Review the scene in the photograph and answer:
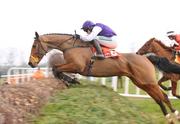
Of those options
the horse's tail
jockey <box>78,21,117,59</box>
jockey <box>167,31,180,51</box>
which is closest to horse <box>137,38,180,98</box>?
jockey <box>167,31,180,51</box>

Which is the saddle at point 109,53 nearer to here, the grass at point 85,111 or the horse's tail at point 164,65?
the horse's tail at point 164,65

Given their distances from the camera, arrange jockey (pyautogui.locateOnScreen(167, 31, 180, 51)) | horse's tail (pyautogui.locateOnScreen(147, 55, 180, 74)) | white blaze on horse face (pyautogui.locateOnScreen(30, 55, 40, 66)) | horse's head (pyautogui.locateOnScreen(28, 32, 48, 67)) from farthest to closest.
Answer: jockey (pyautogui.locateOnScreen(167, 31, 180, 51)), horse's tail (pyautogui.locateOnScreen(147, 55, 180, 74)), white blaze on horse face (pyautogui.locateOnScreen(30, 55, 40, 66)), horse's head (pyautogui.locateOnScreen(28, 32, 48, 67))

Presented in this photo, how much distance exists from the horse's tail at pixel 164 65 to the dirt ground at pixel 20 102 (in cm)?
433

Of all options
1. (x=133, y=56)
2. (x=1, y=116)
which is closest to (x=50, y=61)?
(x=133, y=56)

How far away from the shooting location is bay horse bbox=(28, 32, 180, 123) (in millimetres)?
9414

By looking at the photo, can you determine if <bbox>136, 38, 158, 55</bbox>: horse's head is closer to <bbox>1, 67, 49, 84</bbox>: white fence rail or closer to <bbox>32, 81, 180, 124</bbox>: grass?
<bbox>1, 67, 49, 84</bbox>: white fence rail

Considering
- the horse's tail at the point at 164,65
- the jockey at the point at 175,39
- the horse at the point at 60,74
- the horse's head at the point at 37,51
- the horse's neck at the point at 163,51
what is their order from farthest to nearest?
the horse's neck at the point at 163,51 → the jockey at the point at 175,39 → the horse's tail at the point at 164,65 → the horse's head at the point at 37,51 → the horse at the point at 60,74

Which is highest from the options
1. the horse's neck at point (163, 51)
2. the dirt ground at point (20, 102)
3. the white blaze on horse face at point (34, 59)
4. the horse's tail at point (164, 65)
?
the horse's neck at point (163, 51)

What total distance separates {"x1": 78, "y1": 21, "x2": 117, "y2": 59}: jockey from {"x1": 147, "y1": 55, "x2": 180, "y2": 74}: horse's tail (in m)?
0.89

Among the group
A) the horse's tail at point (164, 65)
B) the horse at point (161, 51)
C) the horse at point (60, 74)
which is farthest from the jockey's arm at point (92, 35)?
the horse at point (161, 51)

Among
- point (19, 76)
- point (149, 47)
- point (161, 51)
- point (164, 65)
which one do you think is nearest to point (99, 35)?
point (164, 65)

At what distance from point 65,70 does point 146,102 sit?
4.52 m

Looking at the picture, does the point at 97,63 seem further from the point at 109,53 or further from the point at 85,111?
the point at 85,111

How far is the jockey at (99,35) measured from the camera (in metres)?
9.61
